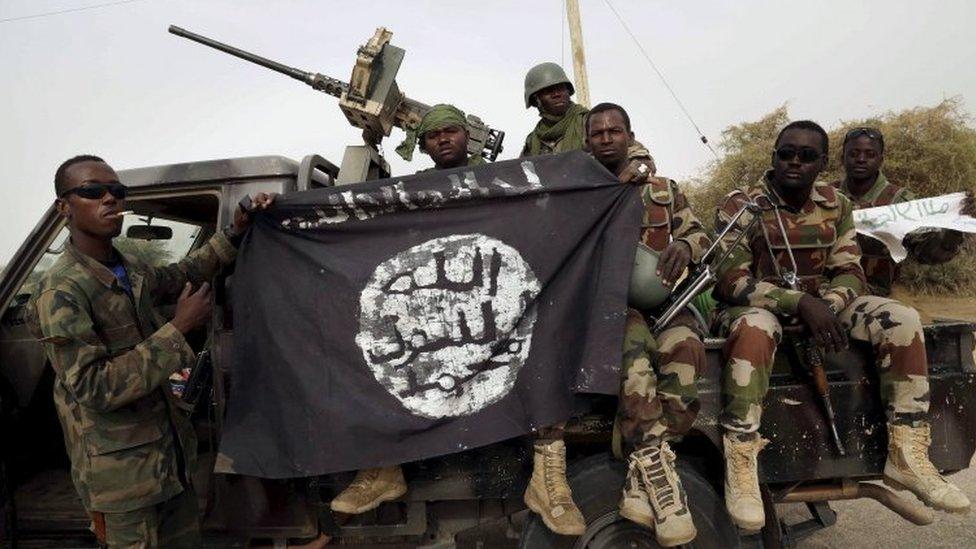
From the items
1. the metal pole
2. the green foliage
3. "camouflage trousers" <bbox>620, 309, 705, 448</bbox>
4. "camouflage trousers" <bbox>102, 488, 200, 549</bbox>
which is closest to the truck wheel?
"camouflage trousers" <bbox>620, 309, 705, 448</bbox>

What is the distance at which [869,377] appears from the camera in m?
2.38

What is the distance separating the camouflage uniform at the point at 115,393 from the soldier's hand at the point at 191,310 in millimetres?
43

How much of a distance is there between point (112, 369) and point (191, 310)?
0.34m

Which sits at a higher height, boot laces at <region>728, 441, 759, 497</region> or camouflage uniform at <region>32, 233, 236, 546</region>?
camouflage uniform at <region>32, 233, 236, 546</region>

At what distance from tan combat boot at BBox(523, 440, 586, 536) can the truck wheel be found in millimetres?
82

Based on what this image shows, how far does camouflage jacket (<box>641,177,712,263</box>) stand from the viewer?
9.42 ft

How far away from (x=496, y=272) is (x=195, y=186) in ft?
4.54

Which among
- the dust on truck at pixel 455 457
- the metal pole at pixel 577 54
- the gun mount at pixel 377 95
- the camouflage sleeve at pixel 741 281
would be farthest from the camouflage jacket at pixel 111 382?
the metal pole at pixel 577 54

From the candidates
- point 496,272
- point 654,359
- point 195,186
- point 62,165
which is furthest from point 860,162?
point 62,165

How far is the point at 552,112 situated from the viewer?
4.25 metres

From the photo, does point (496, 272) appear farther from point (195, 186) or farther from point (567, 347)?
point (195, 186)

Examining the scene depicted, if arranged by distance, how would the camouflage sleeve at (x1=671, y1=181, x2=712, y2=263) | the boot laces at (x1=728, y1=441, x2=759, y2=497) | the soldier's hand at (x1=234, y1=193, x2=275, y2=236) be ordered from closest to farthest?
1. the boot laces at (x1=728, y1=441, x2=759, y2=497)
2. the soldier's hand at (x1=234, y1=193, x2=275, y2=236)
3. the camouflage sleeve at (x1=671, y1=181, x2=712, y2=263)

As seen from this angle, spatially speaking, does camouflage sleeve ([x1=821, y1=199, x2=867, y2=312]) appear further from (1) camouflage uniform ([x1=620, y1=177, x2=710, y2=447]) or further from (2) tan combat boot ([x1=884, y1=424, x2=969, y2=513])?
(1) camouflage uniform ([x1=620, y1=177, x2=710, y2=447])

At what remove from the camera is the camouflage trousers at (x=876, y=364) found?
7.22 ft
